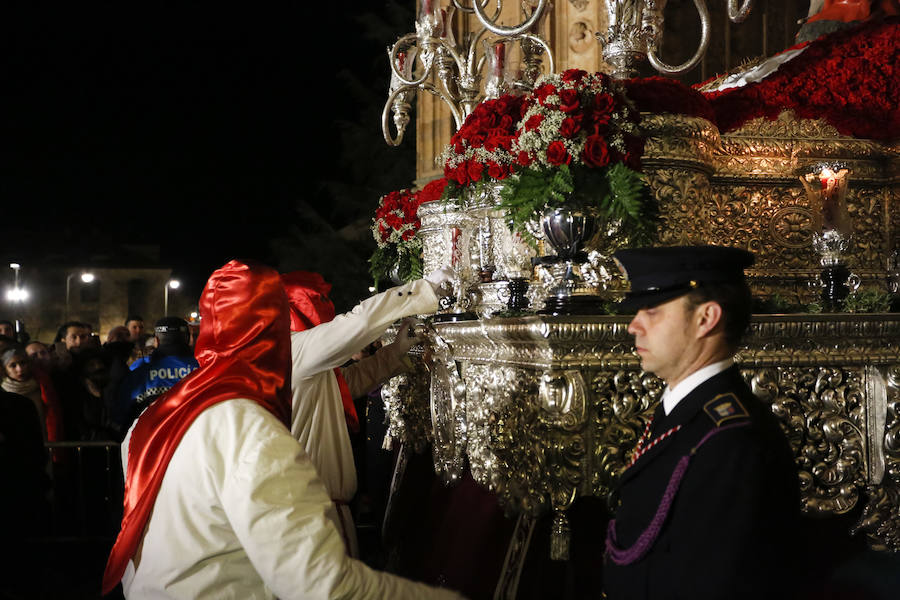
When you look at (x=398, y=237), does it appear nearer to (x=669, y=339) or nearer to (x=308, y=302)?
(x=308, y=302)

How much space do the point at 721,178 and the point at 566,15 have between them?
6.32m

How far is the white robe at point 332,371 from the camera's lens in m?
4.12

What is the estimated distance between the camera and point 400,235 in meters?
6.56

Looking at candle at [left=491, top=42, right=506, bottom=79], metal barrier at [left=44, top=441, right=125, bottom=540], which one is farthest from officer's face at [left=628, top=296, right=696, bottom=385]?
metal barrier at [left=44, top=441, right=125, bottom=540]

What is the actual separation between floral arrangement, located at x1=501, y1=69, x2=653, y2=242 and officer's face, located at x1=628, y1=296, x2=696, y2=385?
1.56 metres

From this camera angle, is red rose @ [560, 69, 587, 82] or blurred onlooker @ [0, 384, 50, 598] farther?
blurred onlooker @ [0, 384, 50, 598]

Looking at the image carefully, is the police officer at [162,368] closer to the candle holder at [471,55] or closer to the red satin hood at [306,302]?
the red satin hood at [306,302]

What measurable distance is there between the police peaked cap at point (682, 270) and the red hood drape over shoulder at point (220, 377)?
3.74 feet

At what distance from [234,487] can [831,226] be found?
3.31 metres

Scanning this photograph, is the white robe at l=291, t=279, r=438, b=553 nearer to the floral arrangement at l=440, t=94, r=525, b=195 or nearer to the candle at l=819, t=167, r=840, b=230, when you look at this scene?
the floral arrangement at l=440, t=94, r=525, b=195

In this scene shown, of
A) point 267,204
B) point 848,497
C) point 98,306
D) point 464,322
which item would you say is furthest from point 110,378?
point 98,306

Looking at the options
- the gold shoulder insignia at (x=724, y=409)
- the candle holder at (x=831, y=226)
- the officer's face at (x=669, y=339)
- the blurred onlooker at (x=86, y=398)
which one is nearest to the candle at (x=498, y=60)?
the candle holder at (x=831, y=226)

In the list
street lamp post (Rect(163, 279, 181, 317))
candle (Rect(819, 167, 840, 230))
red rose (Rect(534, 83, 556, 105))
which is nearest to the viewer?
red rose (Rect(534, 83, 556, 105))

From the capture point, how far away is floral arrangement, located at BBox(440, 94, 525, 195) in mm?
4141
